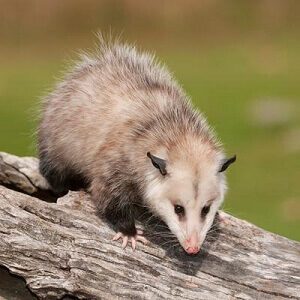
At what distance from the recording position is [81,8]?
22.2 metres

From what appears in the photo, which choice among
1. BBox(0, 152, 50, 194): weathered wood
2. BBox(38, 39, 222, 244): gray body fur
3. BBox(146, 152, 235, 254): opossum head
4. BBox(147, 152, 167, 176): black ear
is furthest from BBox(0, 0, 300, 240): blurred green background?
BBox(147, 152, 167, 176): black ear

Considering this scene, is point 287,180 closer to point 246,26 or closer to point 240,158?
point 240,158

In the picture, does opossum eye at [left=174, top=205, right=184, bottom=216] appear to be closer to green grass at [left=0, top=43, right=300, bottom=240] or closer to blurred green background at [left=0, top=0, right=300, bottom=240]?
green grass at [left=0, top=43, right=300, bottom=240]

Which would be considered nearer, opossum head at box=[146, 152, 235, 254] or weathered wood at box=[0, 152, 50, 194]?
opossum head at box=[146, 152, 235, 254]

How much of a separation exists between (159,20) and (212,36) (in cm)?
132

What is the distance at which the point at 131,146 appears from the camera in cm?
594

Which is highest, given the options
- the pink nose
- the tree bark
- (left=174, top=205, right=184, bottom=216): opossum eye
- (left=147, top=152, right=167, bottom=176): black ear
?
(left=147, top=152, right=167, bottom=176): black ear

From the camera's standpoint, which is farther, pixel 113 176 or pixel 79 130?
pixel 79 130

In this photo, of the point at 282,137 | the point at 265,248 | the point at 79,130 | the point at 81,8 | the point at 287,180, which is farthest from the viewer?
the point at 81,8

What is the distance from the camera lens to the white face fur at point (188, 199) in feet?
17.8

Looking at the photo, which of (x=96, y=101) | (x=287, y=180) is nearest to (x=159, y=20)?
(x=287, y=180)

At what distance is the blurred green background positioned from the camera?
575 inches

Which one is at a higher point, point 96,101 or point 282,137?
point 96,101

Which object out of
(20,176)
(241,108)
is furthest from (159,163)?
(241,108)
